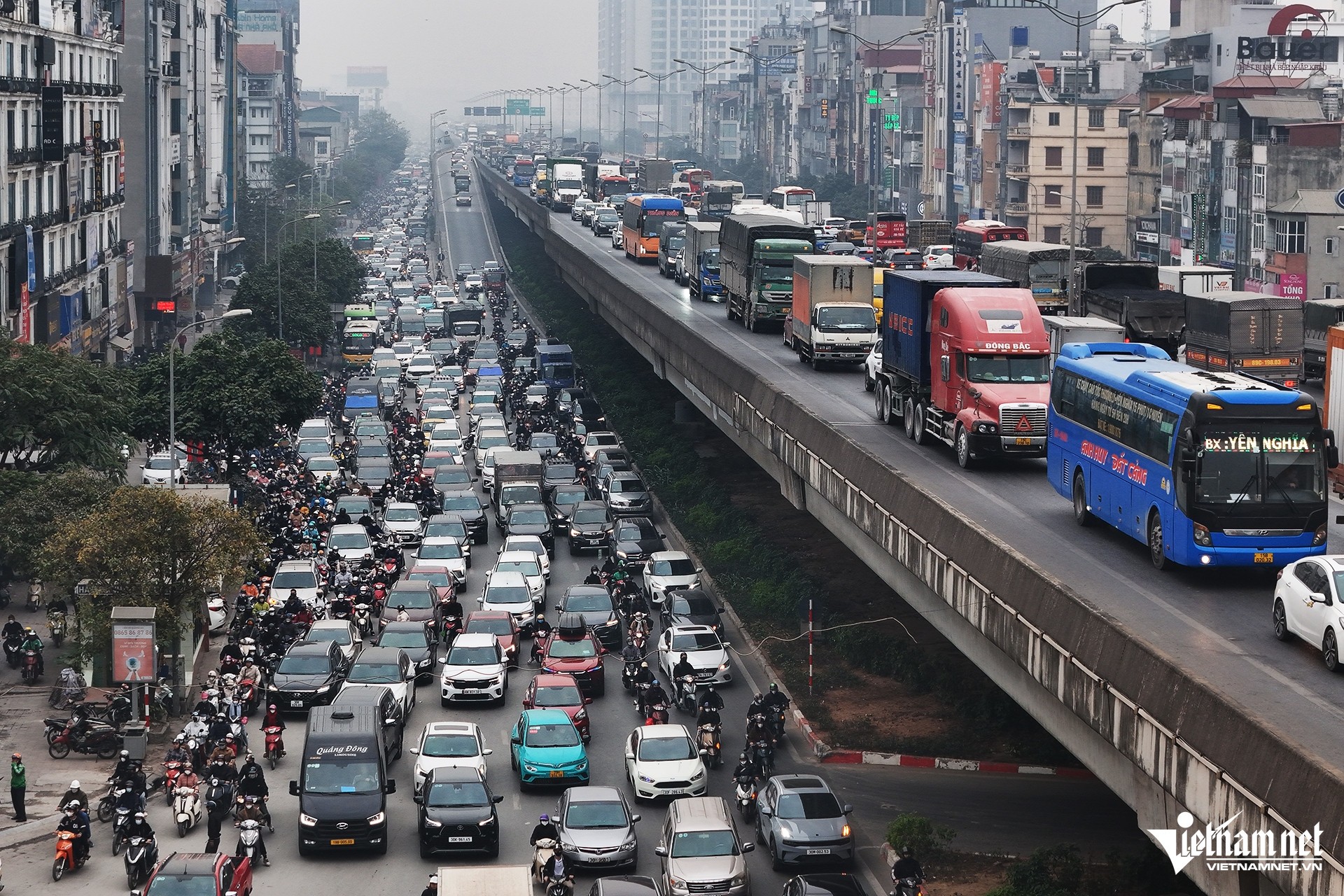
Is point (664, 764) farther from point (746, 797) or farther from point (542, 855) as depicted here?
point (542, 855)

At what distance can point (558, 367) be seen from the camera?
8275 cm

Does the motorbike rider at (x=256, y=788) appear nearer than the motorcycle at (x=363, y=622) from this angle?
Yes

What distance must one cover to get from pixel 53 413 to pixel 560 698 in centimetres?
1721

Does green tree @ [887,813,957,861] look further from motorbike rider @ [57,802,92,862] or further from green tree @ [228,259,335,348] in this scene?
green tree @ [228,259,335,348]

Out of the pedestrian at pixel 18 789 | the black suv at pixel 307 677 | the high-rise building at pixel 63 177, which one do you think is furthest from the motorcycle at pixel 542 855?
the high-rise building at pixel 63 177

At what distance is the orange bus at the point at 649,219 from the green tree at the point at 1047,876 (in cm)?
6002

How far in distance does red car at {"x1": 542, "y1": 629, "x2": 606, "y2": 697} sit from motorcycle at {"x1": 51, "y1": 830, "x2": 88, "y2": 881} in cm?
1154

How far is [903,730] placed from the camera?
1393 inches

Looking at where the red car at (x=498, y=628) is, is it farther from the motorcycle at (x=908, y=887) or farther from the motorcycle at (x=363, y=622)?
the motorcycle at (x=908, y=887)

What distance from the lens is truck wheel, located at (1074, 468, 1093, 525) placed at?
29406mm

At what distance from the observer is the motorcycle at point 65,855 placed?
2738 cm

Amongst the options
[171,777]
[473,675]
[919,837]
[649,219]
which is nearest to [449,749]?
[171,777]

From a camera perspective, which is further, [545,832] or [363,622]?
[363,622]

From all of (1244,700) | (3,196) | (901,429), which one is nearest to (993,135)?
(3,196)
